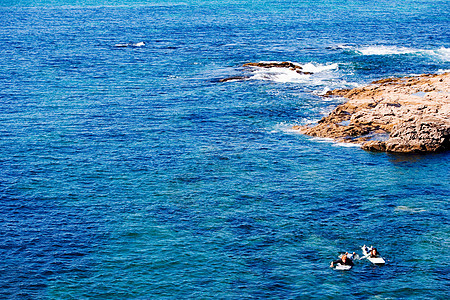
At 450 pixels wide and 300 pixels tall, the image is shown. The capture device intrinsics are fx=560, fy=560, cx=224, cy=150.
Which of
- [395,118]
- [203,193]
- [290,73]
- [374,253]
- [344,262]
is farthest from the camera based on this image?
[290,73]

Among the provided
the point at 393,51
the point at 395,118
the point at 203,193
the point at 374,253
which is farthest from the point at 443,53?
the point at 374,253

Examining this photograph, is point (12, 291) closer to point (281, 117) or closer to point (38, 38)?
point (281, 117)

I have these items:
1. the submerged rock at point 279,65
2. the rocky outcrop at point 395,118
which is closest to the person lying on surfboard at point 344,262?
the rocky outcrop at point 395,118

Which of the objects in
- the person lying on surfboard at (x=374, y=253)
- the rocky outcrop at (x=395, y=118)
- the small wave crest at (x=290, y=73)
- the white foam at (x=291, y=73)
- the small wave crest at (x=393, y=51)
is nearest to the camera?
the person lying on surfboard at (x=374, y=253)

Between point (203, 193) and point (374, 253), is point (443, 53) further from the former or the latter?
point (374, 253)

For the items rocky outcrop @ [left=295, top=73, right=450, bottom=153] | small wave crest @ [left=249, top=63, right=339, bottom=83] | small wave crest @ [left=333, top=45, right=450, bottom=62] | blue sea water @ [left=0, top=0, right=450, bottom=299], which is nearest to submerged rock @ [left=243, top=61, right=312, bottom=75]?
small wave crest @ [left=249, top=63, right=339, bottom=83]

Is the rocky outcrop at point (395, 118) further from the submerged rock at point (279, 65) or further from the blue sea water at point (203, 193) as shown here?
the submerged rock at point (279, 65)

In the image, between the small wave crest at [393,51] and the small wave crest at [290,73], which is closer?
the small wave crest at [290,73]
